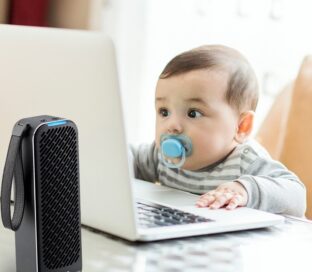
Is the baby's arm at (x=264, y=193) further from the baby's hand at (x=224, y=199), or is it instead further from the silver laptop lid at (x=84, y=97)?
the silver laptop lid at (x=84, y=97)

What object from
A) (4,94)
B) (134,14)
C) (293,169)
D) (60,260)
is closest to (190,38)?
(134,14)

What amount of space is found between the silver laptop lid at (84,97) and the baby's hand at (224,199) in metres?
0.24

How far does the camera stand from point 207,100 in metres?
1.41

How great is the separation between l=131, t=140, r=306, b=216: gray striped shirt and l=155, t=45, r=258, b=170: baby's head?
3 cm

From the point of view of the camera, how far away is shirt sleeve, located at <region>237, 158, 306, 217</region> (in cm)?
127

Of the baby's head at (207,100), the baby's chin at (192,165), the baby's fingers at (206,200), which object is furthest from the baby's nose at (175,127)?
the baby's fingers at (206,200)

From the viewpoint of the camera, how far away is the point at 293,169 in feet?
5.69

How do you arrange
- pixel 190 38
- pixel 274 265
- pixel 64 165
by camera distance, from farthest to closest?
pixel 190 38 → pixel 274 265 → pixel 64 165

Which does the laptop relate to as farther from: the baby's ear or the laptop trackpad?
the baby's ear

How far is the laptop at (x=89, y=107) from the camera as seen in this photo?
88cm

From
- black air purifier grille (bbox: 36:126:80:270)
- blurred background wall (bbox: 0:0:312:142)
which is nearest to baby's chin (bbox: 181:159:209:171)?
black air purifier grille (bbox: 36:126:80:270)

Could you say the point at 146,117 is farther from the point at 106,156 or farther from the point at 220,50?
the point at 106,156

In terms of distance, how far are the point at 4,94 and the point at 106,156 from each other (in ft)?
0.64

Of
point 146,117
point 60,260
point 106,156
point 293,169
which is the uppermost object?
point 106,156
